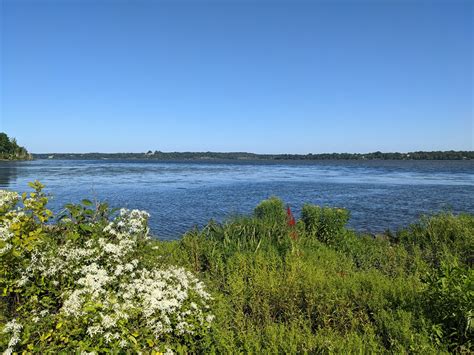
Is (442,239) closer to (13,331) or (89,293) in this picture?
(89,293)

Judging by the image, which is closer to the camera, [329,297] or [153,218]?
[329,297]

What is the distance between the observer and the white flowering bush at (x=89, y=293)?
3.63m

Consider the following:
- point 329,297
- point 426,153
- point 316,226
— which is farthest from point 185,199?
point 426,153

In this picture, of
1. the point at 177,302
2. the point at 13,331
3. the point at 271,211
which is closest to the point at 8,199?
the point at 13,331

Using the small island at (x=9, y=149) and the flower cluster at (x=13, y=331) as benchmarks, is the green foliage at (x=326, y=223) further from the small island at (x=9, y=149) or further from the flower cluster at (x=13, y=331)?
the small island at (x=9, y=149)

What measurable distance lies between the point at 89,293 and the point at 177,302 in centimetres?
100

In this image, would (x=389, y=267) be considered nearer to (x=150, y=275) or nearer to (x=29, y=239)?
(x=150, y=275)

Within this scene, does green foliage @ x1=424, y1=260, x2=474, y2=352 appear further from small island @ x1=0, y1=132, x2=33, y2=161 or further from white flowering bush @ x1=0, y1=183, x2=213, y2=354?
small island @ x1=0, y1=132, x2=33, y2=161

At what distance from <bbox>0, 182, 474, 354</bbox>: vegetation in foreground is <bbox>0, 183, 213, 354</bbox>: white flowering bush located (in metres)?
0.02

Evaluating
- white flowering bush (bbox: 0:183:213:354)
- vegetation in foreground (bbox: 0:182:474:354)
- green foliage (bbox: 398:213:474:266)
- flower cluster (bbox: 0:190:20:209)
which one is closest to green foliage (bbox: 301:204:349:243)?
green foliage (bbox: 398:213:474:266)

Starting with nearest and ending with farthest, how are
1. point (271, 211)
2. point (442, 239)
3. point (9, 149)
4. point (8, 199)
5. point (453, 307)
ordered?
point (453, 307) < point (8, 199) < point (442, 239) < point (271, 211) < point (9, 149)

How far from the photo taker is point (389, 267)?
8.23 metres

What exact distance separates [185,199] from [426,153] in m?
186

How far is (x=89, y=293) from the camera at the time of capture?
13.2 feet
